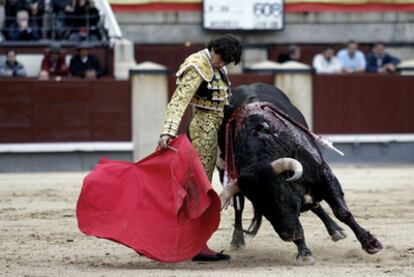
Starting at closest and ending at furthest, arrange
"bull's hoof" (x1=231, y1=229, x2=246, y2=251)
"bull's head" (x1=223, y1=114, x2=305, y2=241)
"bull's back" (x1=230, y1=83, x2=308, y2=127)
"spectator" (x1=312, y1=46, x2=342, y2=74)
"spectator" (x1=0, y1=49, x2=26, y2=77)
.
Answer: "bull's head" (x1=223, y1=114, x2=305, y2=241) → "bull's back" (x1=230, y1=83, x2=308, y2=127) → "bull's hoof" (x1=231, y1=229, x2=246, y2=251) → "spectator" (x1=0, y1=49, x2=26, y2=77) → "spectator" (x1=312, y1=46, x2=342, y2=74)

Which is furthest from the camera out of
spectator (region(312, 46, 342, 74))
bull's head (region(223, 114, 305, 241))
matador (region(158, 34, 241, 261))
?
spectator (region(312, 46, 342, 74))

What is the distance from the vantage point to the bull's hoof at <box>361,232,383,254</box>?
20.3 feet

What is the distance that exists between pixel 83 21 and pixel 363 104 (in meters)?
3.19

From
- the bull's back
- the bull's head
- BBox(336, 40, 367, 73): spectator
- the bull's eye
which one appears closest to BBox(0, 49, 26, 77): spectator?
BBox(336, 40, 367, 73): spectator

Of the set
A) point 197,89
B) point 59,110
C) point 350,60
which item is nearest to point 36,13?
point 59,110

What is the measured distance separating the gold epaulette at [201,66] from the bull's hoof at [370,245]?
3.64 ft

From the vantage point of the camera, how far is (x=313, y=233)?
7434mm

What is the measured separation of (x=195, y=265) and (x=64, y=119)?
667 centimetres

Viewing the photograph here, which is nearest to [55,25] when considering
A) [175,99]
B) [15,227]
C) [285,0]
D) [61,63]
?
→ [61,63]

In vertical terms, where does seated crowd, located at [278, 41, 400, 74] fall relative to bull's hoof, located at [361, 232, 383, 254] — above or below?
above

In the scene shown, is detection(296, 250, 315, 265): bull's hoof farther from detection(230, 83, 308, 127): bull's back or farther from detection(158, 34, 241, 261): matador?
detection(230, 83, 308, 127): bull's back

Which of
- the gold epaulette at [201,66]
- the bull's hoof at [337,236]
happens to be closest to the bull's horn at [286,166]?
the gold epaulette at [201,66]

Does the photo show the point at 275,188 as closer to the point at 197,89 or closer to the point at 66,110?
the point at 197,89

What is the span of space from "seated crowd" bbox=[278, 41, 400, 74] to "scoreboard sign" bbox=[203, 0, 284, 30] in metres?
1.00
